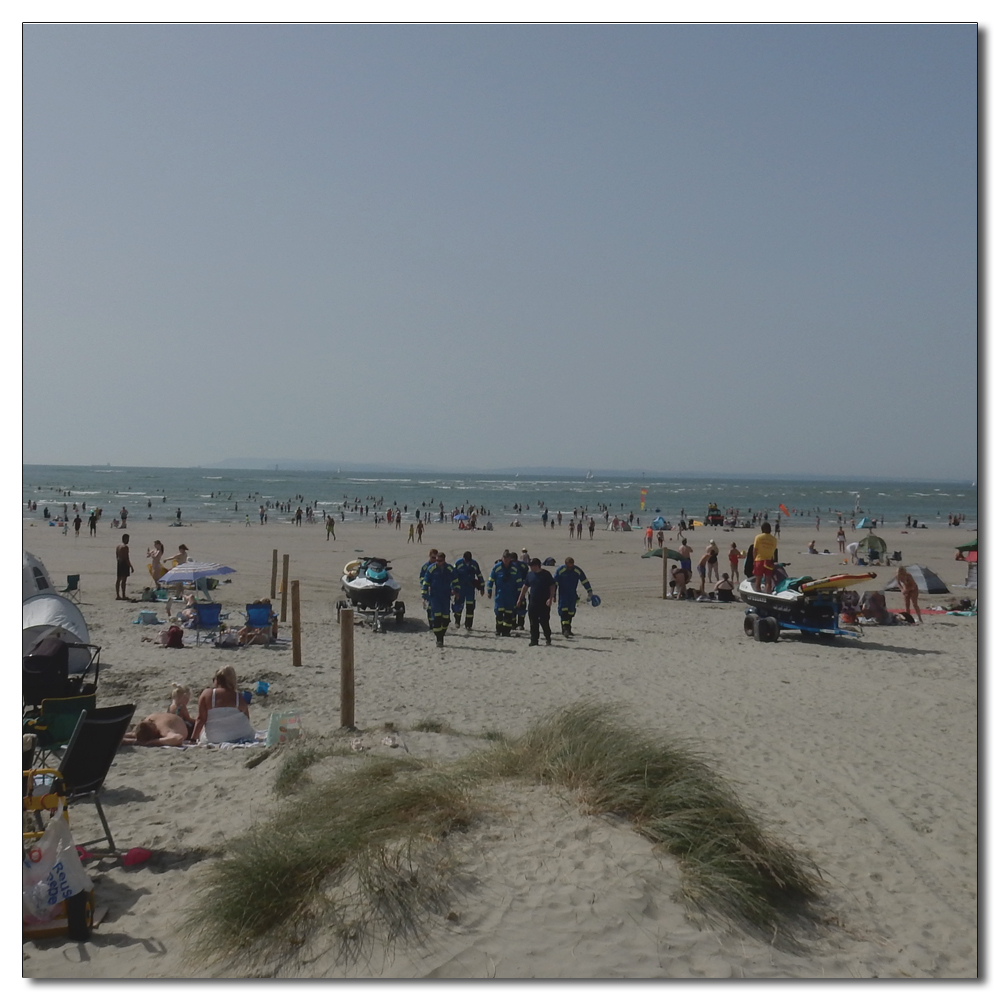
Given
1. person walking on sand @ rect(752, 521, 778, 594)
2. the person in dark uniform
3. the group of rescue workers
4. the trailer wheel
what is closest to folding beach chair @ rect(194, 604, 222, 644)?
the group of rescue workers

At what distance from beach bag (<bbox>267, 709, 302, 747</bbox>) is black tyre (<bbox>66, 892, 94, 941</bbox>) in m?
3.19

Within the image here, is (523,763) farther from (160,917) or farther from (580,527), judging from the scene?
(580,527)

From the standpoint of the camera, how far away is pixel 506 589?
1515 cm

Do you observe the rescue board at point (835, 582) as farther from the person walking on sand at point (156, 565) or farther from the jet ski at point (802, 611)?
the person walking on sand at point (156, 565)

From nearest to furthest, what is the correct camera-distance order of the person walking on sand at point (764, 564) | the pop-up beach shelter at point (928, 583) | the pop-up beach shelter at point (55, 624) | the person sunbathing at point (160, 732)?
the person sunbathing at point (160, 732) < the pop-up beach shelter at point (55, 624) < the person walking on sand at point (764, 564) < the pop-up beach shelter at point (928, 583)

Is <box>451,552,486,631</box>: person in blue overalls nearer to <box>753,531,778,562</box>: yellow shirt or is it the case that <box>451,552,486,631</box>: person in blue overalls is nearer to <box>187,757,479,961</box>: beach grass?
<box>753,531,778,562</box>: yellow shirt

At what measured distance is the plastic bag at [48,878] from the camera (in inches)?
169

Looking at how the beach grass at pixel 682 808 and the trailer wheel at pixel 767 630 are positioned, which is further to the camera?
the trailer wheel at pixel 767 630

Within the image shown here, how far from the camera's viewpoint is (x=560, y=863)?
14.3ft

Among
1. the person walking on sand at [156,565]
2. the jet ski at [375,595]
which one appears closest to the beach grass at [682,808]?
the jet ski at [375,595]

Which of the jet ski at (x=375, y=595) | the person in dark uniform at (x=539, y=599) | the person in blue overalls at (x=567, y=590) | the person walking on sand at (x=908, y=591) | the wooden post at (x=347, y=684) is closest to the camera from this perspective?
the wooden post at (x=347, y=684)

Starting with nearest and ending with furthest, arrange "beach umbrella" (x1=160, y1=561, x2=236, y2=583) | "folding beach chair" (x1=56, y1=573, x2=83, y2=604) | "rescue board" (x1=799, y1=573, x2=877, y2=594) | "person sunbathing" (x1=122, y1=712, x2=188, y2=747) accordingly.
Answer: "person sunbathing" (x1=122, y1=712, x2=188, y2=747) < "rescue board" (x1=799, y1=573, x2=877, y2=594) < "beach umbrella" (x1=160, y1=561, x2=236, y2=583) < "folding beach chair" (x1=56, y1=573, x2=83, y2=604)

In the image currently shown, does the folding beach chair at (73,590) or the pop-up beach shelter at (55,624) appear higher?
the pop-up beach shelter at (55,624)

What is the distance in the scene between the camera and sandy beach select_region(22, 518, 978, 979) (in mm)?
3973
